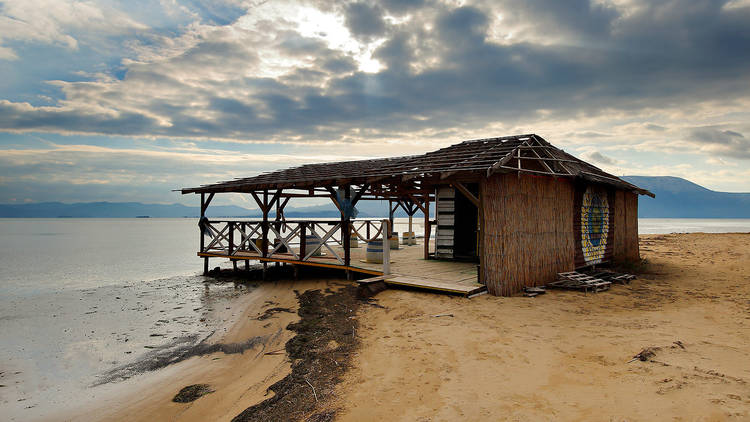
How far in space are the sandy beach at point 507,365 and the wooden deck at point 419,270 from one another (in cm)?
38

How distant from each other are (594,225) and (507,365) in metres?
8.55

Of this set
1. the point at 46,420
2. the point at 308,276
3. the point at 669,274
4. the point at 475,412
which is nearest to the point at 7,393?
the point at 46,420

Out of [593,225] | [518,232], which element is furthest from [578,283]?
[593,225]

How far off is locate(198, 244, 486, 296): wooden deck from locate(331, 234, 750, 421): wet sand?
0.38 meters

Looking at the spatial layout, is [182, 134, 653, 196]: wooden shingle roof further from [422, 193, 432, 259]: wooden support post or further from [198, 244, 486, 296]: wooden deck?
[422, 193, 432, 259]: wooden support post

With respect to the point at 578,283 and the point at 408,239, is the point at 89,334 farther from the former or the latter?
the point at 408,239

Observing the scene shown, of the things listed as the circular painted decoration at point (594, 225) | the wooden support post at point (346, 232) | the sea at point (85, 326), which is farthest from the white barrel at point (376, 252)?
the circular painted decoration at point (594, 225)

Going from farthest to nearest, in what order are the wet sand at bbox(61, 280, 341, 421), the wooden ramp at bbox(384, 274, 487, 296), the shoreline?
the wooden ramp at bbox(384, 274, 487, 296) → the wet sand at bbox(61, 280, 341, 421) → the shoreline

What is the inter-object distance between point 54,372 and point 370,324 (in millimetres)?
5727

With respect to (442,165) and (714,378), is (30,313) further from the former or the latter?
(714,378)

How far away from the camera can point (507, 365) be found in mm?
4520

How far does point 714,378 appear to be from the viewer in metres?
3.68

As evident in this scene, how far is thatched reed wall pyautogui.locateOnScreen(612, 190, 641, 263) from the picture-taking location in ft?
42.0

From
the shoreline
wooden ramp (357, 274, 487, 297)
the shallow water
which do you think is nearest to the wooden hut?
wooden ramp (357, 274, 487, 297)
